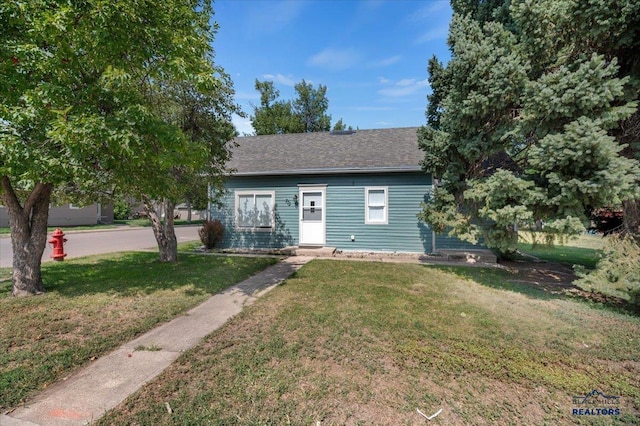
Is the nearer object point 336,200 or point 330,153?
point 336,200

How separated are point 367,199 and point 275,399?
876cm

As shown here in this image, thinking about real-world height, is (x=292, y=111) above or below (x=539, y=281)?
above

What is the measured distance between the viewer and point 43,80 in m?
4.38

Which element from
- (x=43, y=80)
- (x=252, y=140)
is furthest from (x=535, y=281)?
(x=252, y=140)

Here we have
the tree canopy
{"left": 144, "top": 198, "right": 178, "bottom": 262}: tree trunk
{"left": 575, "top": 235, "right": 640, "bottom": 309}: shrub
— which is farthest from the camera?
the tree canopy

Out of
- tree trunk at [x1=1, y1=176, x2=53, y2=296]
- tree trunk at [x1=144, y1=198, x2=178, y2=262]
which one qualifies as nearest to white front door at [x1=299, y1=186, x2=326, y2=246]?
tree trunk at [x1=144, y1=198, x2=178, y2=262]

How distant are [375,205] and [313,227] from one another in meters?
2.56

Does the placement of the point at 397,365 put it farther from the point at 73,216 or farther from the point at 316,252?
the point at 73,216

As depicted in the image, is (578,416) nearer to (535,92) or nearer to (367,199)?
(535,92)

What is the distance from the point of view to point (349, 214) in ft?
35.7

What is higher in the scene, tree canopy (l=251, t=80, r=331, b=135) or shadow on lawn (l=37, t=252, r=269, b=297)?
tree canopy (l=251, t=80, r=331, b=135)

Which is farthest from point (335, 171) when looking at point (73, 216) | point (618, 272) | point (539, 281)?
point (73, 216)

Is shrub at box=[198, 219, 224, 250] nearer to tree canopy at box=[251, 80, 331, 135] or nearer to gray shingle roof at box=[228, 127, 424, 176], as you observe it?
gray shingle roof at box=[228, 127, 424, 176]

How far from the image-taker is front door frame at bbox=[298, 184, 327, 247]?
11086 millimetres
